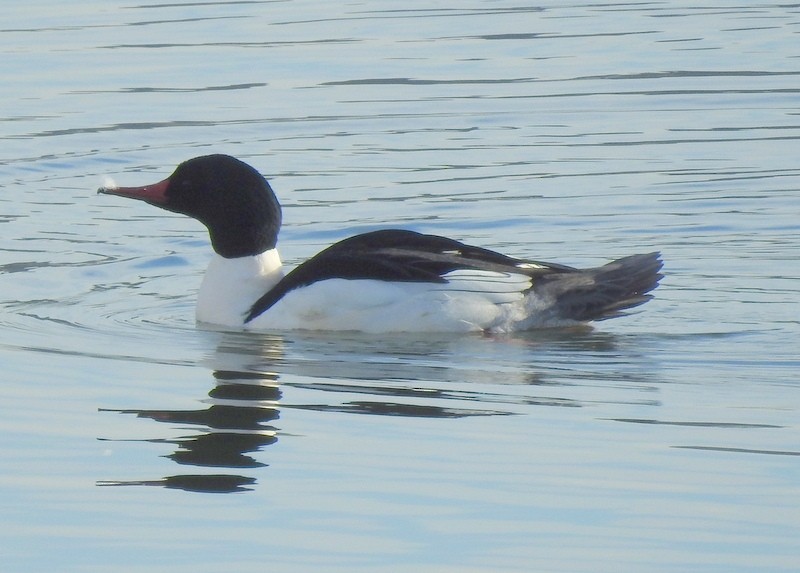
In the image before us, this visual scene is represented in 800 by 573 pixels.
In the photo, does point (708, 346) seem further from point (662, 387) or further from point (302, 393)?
point (302, 393)

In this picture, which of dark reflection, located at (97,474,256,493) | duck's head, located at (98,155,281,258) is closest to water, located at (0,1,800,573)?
dark reflection, located at (97,474,256,493)

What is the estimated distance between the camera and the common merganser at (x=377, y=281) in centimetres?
955

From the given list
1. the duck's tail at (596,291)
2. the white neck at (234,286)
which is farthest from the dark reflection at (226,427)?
the duck's tail at (596,291)

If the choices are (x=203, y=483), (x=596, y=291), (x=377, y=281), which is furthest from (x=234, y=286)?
(x=203, y=483)

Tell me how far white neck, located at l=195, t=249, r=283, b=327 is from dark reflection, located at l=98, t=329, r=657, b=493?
235 mm

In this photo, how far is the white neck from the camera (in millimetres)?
9984

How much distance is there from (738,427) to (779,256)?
12.6ft

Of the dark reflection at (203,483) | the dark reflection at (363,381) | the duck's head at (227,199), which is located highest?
the duck's head at (227,199)

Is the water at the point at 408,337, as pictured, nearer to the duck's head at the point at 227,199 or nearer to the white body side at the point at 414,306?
the white body side at the point at 414,306

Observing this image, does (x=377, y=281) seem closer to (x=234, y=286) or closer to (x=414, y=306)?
(x=414, y=306)

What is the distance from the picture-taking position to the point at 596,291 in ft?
32.1

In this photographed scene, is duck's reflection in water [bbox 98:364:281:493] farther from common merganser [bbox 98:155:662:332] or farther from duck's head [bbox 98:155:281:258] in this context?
duck's head [bbox 98:155:281:258]

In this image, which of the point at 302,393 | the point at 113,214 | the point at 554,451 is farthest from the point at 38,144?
the point at 554,451

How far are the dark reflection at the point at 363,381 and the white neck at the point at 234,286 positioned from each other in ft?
0.77
